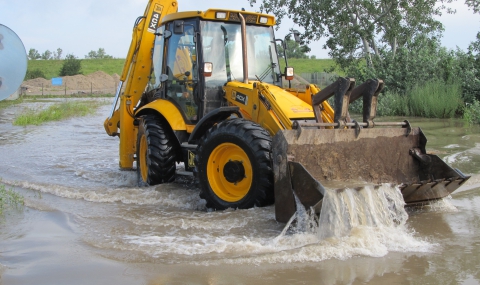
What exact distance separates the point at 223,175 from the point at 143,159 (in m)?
2.67

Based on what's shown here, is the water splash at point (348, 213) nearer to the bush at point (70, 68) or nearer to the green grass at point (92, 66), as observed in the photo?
the green grass at point (92, 66)

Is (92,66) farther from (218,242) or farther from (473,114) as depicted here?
(218,242)

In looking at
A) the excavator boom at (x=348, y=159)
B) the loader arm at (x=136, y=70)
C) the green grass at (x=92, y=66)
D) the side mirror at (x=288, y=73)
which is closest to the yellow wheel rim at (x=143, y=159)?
the loader arm at (x=136, y=70)

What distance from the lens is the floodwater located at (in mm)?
4660

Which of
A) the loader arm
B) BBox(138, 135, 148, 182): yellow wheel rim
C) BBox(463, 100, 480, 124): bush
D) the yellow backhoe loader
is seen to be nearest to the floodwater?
the yellow backhoe loader

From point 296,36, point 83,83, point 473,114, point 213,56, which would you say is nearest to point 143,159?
point 213,56

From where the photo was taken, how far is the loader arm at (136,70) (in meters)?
9.75

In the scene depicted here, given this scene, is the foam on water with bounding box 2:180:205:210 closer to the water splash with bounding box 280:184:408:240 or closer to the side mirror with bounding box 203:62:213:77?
the side mirror with bounding box 203:62:213:77

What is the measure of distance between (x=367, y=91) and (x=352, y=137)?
0.64 m

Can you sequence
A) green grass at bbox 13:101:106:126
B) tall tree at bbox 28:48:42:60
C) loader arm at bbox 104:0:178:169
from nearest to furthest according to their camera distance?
loader arm at bbox 104:0:178:169 < green grass at bbox 13:101:106:126 < tall tree at bbox 28:48:42:60

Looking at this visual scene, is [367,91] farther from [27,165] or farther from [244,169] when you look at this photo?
[27,165]

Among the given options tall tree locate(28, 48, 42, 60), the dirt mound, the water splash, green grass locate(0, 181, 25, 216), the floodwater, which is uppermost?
tall tree locate(28, 48, 42, 60)

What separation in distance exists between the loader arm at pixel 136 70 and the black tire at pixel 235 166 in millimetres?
3109

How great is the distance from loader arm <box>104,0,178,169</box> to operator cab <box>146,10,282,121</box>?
1.32 meters
